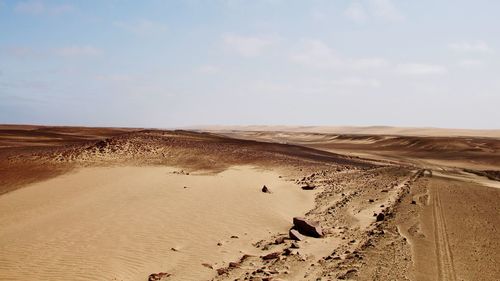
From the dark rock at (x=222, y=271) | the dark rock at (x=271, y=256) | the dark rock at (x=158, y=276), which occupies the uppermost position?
the dark rock at (x=271, y=256)

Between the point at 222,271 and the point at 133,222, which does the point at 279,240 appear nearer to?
the point at 222,271

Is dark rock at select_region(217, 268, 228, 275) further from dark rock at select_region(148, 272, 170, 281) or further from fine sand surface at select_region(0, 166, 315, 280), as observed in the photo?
dark rock at select_region(148, 272, 170, 281)

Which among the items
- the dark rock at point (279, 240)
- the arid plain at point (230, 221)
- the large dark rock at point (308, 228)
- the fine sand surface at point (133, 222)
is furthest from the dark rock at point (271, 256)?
the large dark rock at point (308, 228)

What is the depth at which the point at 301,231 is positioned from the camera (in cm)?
1166

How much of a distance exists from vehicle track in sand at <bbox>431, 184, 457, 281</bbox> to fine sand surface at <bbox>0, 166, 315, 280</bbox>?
4190 millimetres

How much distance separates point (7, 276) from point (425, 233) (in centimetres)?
1027

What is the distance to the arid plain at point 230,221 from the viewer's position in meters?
8.90

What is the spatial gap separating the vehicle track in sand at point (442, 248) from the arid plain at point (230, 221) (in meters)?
0.03

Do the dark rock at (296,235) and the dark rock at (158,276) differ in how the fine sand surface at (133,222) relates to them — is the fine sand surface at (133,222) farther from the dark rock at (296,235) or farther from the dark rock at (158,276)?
the dark rock at (296,235)

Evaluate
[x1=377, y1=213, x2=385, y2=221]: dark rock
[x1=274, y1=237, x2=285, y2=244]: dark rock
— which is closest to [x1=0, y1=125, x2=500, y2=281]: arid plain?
[x1=274, y1=237, x2=285, y2=244]: dark rock

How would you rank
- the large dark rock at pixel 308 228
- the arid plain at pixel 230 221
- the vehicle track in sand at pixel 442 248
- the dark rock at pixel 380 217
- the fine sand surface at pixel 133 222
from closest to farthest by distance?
1. the vehicle track in sand at pixel 442 248
2. the arid plain at pixel 230 221
3. the fine sand surface at pixel 133 222
4. the large dark rock at pixel 308 228
5. the dark rock at pixel 380 217

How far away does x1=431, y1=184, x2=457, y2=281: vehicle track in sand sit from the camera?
A: 8531 millimetres

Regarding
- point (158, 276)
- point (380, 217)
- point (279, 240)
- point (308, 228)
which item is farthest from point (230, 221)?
point (158, 276)

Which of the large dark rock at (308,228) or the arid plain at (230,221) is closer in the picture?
the arid plain at (230,221)
